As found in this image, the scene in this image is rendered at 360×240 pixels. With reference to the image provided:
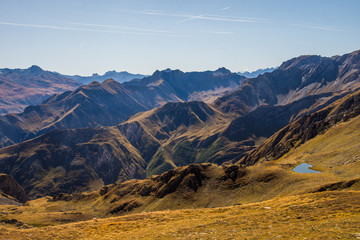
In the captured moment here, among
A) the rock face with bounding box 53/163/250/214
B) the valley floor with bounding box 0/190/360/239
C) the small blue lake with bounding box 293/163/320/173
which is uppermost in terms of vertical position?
the valley floor with bounding box 0/190/360/239

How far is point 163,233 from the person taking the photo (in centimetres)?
4812

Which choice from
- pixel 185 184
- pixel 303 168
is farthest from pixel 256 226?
pixel 185 184

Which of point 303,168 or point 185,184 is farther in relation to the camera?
point 185,184

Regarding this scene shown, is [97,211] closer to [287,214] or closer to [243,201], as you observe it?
[243,201]

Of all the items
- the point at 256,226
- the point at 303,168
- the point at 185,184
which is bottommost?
the point at 185,184

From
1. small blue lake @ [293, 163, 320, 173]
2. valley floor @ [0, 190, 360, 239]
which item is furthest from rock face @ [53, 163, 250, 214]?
valley floor @ [0, 190, 360, 239]

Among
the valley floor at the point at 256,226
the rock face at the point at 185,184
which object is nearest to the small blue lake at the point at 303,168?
the rock face at the point at 185,184


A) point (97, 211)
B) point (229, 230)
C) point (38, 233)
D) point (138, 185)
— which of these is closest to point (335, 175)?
point (229, 230)

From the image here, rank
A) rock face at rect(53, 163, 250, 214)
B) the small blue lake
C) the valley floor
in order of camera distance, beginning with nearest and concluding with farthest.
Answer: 1. the valley floor
2. the small blue lake
3. rock face at rect(53, 163, 250, 214)

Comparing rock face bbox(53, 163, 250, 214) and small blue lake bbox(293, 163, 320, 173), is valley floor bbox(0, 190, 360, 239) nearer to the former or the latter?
rock face bbox(53, 163, 250, 214)

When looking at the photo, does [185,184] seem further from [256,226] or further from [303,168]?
[256,226]

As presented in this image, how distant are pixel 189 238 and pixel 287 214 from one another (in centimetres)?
1840

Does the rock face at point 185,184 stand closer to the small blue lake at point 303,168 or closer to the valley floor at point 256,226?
the small blue lake at point 303,168

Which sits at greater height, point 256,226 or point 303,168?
point 256,226
